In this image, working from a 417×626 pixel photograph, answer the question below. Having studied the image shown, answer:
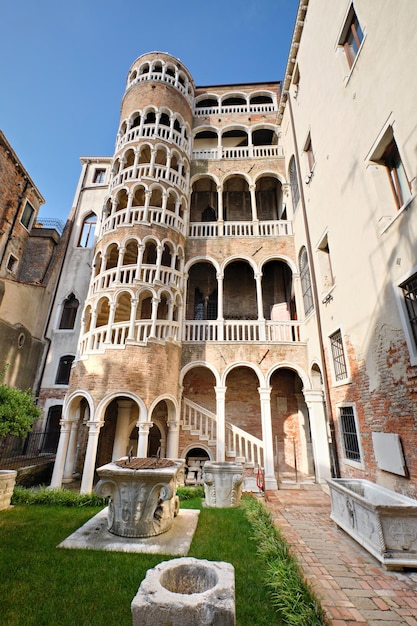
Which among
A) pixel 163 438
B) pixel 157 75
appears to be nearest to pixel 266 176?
pixel 157 75

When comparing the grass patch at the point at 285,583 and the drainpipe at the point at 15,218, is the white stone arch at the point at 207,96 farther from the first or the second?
the grass patch at the point at 285,583

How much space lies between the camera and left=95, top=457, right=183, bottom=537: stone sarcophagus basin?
19.4 ft

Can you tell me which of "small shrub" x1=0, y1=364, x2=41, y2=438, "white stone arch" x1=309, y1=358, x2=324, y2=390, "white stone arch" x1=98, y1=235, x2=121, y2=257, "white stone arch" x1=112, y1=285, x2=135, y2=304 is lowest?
"small shrub" x1=0, y1=364, x2=41, y2=438

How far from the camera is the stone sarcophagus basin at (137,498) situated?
5914 millimetres

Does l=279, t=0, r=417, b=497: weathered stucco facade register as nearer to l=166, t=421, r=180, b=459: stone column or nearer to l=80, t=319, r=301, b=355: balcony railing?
l=80, t=319, r=301, b=355: balcony railing

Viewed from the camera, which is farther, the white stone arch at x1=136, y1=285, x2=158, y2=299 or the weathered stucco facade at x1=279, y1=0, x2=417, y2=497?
the white stone arch at x1=136, y1=285, x2=158, y2=299

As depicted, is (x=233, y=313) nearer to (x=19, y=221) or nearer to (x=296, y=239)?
(x=296, y=239)

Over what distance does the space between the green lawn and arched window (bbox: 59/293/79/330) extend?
10.9 m

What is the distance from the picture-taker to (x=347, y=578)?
450cm

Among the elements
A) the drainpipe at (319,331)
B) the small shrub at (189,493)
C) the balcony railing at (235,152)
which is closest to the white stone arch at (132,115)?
the balcony railing at (235,152)

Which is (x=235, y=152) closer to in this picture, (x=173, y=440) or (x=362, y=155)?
(x=362, y=155)

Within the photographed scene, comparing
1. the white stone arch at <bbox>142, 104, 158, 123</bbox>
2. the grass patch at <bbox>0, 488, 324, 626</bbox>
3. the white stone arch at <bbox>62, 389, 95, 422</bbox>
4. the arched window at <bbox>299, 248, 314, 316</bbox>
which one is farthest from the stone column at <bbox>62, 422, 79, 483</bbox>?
the white stone arch at <bbox>142, 104, 158, 123</bbox>

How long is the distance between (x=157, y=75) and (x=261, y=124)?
687 cm

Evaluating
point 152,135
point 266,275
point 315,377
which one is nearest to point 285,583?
point 315,377
